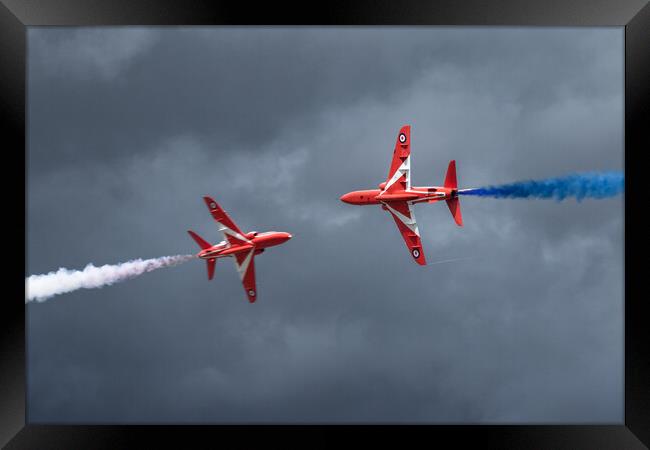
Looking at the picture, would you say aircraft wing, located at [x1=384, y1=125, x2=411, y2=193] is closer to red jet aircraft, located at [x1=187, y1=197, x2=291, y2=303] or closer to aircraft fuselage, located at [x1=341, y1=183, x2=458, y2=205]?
aircraft fuselage, located at [x1=341, y1=183, x2=458, y2=205]

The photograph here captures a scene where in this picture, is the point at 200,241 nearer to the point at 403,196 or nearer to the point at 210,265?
the point at 210,265

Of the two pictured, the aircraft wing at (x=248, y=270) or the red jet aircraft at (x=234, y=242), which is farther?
the aircraft wing at (x=248, y=270)

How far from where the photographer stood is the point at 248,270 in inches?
2470

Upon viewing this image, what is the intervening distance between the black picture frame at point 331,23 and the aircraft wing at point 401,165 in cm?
2121

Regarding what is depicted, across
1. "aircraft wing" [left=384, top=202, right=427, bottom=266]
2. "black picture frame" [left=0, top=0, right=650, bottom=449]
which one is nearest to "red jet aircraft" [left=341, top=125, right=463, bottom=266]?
"aircraft wing" [left=384, top=202, right=427, bottom=266]

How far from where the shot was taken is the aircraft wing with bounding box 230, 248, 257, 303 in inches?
2411

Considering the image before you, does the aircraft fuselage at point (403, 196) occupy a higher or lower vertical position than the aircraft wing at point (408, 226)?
higher

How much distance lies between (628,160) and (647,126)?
1792 millimetres

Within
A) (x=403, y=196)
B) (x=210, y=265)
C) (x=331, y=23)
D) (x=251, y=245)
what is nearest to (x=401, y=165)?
(x=403, y=196)

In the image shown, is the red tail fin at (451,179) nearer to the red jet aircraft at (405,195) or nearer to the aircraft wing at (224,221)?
the red jet aircraft at (405,195)

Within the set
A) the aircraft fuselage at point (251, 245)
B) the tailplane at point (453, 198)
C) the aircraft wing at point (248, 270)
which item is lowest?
the aircraft wing at point (248, 270)

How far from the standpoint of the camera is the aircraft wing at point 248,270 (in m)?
61.2

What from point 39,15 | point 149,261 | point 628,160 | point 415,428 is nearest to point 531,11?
point 628,160

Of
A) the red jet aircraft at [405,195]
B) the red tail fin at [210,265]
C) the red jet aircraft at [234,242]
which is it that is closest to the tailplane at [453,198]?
the red jet aircraft at [405,195]
